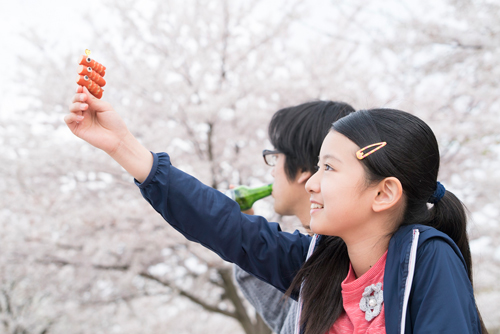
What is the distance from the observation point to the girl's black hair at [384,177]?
1.18 meters

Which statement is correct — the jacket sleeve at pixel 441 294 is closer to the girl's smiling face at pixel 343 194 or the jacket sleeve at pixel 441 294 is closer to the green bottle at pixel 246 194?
the girl's smiling face at pixel 343 194

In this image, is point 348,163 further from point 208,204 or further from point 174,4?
point 174,4

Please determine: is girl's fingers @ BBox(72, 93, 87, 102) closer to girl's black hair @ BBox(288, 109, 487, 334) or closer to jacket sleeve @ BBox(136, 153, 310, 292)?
jacket sleeve @ BBox(136, 153, 310, 292)

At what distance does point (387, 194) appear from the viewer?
118cm

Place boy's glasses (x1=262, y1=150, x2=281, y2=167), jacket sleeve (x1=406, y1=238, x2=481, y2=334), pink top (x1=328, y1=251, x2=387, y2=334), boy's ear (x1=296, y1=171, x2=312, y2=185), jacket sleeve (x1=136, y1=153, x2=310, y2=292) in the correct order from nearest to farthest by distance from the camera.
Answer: jacket sleeve (x1=406, y1=238, x2=481, y2=334), pink top (x1=328, y1=251, x2=387, y2=334), jacket sleeve (x1=136, y1=153, x2=310, y2=292), boy's ear (x1=296, y1=171, x2=312, y2=185), boy's glasses (x1=262, y1=150, x2=281, y2=167)

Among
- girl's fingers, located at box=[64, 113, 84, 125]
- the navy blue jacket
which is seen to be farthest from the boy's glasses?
girl's fingers, located at box=[64, 113, 84, 125]

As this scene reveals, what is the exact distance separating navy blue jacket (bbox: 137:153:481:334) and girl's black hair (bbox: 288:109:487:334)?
14 cm

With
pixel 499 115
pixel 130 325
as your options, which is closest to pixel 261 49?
pixel 499 115

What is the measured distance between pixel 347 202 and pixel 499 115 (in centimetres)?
391

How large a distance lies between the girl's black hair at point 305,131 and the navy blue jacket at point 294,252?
1.09 ft

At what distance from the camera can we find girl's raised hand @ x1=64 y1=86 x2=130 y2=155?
3.81ft

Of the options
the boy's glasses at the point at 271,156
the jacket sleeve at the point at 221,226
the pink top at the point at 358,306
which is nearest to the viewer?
the pink top at the point at 358,306

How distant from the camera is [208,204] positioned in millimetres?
1267

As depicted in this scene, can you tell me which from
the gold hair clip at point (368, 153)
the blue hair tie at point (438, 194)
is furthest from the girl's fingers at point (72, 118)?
the blue hair tie at point (438, 194)
